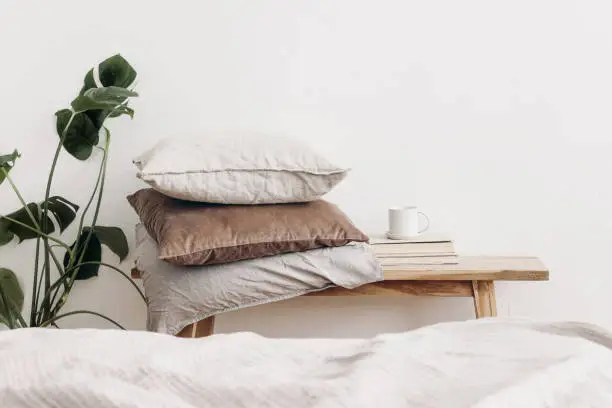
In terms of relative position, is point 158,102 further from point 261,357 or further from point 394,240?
point 261,357

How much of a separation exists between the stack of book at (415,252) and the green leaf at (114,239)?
0.76 metres

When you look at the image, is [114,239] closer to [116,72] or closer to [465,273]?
[116,72]

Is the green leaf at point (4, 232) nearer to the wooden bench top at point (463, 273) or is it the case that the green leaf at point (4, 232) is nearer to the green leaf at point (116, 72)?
the green leaf at point (116, 72)

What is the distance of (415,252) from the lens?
1980 mm

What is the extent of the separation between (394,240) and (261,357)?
120 cm

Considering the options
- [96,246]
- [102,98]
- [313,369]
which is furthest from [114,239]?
[313,369]

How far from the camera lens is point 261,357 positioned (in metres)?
0.91

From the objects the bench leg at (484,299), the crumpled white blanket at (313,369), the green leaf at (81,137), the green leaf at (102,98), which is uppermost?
the green leaf at (102,98)

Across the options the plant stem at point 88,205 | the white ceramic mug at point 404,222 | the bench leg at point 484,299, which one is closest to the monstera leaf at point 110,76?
the plant stem at point 88,205

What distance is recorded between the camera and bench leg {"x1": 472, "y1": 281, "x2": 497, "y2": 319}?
1946mm

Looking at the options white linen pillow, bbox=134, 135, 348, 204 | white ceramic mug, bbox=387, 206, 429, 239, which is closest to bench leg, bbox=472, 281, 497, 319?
white ceramic mug, bbox=387, 206, 429, 239

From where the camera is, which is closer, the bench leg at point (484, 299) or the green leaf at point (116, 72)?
the bench leg at point (484, 299)

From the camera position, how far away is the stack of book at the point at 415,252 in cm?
196

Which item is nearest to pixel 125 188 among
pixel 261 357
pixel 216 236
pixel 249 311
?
pixel 249 311
